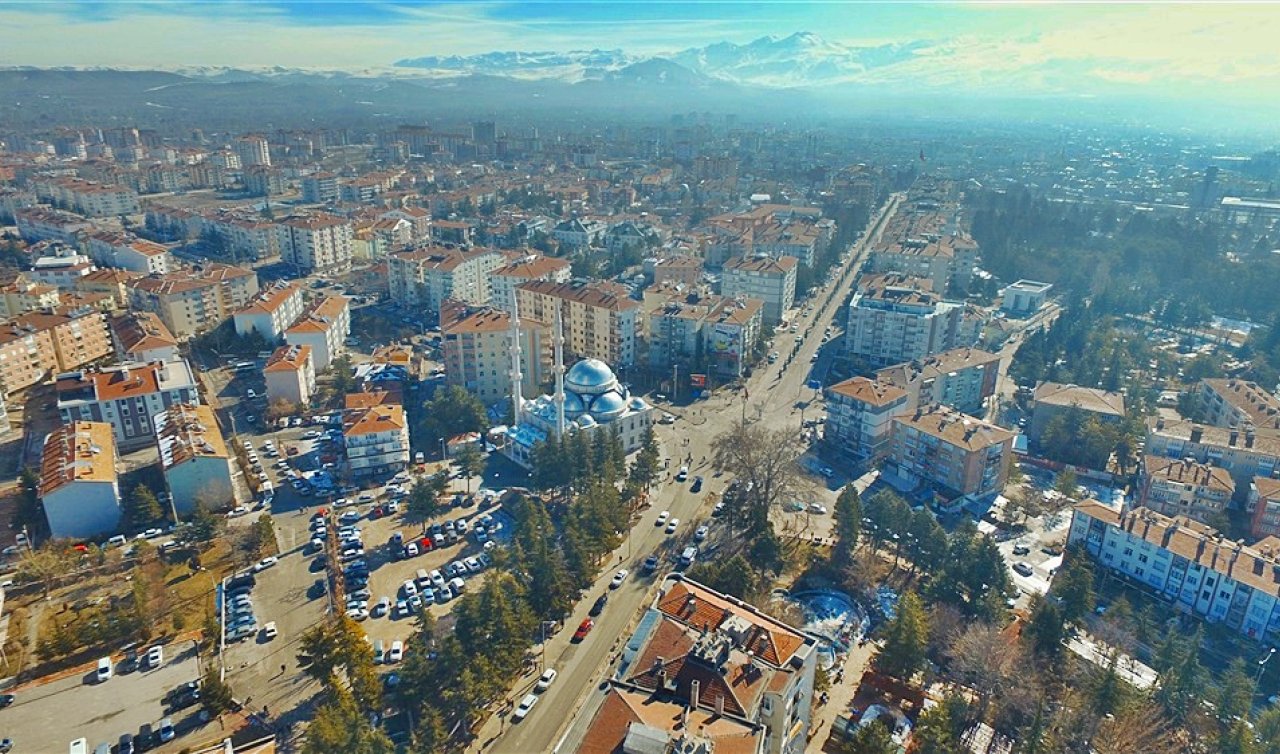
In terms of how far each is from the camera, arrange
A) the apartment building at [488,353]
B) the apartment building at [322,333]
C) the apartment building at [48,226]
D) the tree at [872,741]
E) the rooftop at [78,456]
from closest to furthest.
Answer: the tree at [872,741] → the rooftop at [78,456] → the apartment building at [488,353] → the apartment building at [322,333] → the apartment building at [48,226]

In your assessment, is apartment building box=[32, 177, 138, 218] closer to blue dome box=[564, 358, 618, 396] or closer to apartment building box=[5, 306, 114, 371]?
apartment building box=[5, 306, 114, 371]

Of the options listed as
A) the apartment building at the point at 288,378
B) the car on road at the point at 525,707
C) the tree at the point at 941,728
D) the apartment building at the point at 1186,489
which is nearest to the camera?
the tree at the point at 941,728

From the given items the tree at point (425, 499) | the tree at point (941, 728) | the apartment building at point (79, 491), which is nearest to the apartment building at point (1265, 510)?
the tree at point (941, 728)

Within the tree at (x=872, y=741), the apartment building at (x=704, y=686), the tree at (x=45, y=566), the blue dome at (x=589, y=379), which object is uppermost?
the apartment building at (x=704, y=686)

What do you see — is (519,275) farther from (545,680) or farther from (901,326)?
(545,680)

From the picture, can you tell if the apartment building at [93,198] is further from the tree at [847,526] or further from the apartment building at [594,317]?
the tree at [847,526]

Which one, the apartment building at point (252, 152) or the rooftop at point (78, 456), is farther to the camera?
the apartment building at point (252, 152)

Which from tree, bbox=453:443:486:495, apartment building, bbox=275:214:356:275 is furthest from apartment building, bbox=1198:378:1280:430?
apartment building, bbox=275:214:356:275
